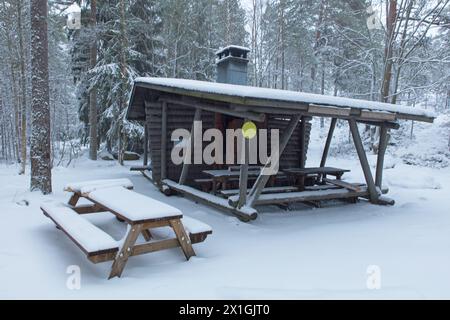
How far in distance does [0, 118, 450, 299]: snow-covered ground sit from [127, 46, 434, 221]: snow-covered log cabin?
2.00 ft

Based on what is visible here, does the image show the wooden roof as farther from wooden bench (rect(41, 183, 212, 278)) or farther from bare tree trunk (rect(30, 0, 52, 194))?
bare tree trunk (rect(30, 0, 52, 194))

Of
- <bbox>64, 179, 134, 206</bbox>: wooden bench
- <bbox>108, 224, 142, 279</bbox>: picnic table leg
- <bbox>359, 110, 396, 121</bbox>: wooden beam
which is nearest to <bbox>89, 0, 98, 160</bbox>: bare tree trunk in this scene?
<bbox>64, 179, 134, 206</bbox>: wooden bench

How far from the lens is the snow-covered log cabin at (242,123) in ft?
17.5

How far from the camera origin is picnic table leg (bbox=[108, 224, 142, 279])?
3.33 m

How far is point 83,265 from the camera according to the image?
11.9 feet

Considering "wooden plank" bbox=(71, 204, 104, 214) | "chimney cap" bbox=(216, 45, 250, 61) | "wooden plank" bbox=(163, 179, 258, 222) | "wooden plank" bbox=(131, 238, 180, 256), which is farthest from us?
"chimney cap" bbox=(216, 45, 250, 61)

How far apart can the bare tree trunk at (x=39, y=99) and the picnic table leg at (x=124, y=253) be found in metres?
4.38

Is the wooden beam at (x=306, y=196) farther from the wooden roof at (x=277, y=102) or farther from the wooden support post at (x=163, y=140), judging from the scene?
the wooden support post at (x=163, y=140)

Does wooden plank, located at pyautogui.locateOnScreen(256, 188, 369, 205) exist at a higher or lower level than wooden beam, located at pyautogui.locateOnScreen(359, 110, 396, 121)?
lower

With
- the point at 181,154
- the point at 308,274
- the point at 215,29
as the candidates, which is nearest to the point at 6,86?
the point at 215,29

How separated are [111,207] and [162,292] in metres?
1.32

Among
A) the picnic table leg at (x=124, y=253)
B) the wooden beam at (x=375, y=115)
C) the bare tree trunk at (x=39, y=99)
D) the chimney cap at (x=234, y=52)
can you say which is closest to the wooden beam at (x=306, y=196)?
the wooden beam at (x=375, y=115)

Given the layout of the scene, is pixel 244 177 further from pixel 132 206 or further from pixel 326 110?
pixel 132 206

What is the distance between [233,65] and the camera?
8.94 meters
